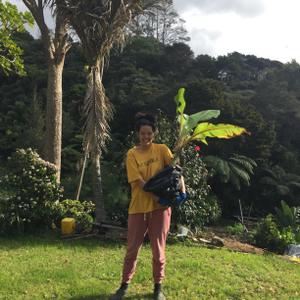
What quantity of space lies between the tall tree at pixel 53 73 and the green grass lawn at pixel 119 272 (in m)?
2.52

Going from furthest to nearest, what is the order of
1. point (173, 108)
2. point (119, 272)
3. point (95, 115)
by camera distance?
1. point (173, 108)
2. point (95, 115)
3. point (119, 272)

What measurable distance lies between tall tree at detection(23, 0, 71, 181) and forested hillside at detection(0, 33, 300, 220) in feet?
12.0

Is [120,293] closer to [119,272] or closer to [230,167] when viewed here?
[119,272]

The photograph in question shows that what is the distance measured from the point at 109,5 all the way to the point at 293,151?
17772 mm

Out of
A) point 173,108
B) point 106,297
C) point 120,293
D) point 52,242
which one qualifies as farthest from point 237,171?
point 120,293

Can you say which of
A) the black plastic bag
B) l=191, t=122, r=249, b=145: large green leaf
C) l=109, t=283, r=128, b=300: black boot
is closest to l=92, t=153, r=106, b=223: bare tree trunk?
l=191, t=122, r=249, b=145: large green leaf

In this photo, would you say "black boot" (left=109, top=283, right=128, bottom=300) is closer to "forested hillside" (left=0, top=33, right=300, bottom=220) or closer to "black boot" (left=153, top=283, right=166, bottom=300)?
"black boot" (left=153, top=283, right=166, bottom=300)

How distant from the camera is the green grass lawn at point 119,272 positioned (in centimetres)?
455

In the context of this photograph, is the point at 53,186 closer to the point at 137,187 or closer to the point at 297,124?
the point at 137,187

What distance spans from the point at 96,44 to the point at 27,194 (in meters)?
3.25

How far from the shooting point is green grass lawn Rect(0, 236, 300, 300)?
4.55m

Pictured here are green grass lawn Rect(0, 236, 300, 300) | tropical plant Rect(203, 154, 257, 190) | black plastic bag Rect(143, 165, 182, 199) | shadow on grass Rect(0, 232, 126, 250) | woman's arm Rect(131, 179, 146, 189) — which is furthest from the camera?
tropical plant Rect(203, 154, 257, 190)

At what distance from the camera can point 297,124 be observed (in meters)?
24.8

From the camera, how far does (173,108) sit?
73.2 feet
